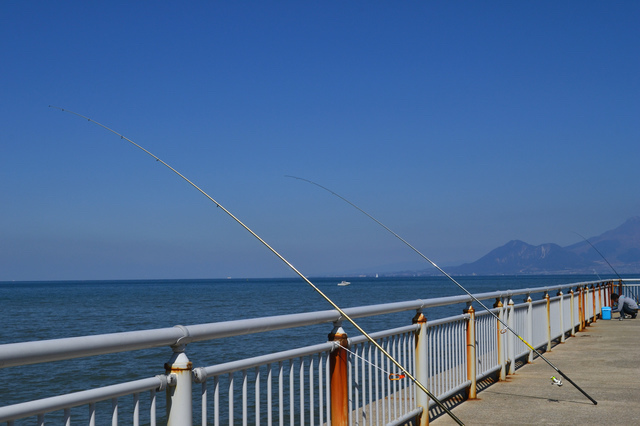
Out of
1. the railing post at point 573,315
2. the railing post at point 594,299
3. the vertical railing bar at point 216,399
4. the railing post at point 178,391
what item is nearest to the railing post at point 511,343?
the railing post at point 573,315

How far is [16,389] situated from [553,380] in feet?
42.3

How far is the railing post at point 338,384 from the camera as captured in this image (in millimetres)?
4461

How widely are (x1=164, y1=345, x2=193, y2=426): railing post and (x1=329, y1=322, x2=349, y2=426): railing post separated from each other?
1.66m

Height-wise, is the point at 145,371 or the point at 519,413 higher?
the point at 519,413

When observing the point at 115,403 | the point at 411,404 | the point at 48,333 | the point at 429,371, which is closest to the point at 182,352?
the point at 115,403

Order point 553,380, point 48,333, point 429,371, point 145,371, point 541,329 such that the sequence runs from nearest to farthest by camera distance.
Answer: point 429,371, point 553,380, point 541,329, point 145,371, point 48,333

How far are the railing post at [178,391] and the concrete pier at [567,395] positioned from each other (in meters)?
3.91

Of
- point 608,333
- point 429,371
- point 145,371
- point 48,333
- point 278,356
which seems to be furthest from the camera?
point 48,333

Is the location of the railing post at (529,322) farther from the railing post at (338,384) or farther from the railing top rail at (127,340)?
the railing top rail at (127,340)

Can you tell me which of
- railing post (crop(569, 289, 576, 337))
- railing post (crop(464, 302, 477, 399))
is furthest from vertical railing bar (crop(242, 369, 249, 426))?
railing post (crop(569, 289, 576, 337))

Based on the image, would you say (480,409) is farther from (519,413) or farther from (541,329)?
(541,329)

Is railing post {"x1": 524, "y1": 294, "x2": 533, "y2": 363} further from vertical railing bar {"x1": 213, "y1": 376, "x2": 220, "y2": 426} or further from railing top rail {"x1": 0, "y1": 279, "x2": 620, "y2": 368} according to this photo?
vertical railing bar {"x1": 213, "y1": 376, "x2": 220, "y2": 426}

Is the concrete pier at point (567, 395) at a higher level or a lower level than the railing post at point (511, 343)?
lower

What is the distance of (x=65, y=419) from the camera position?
8.09 feet
